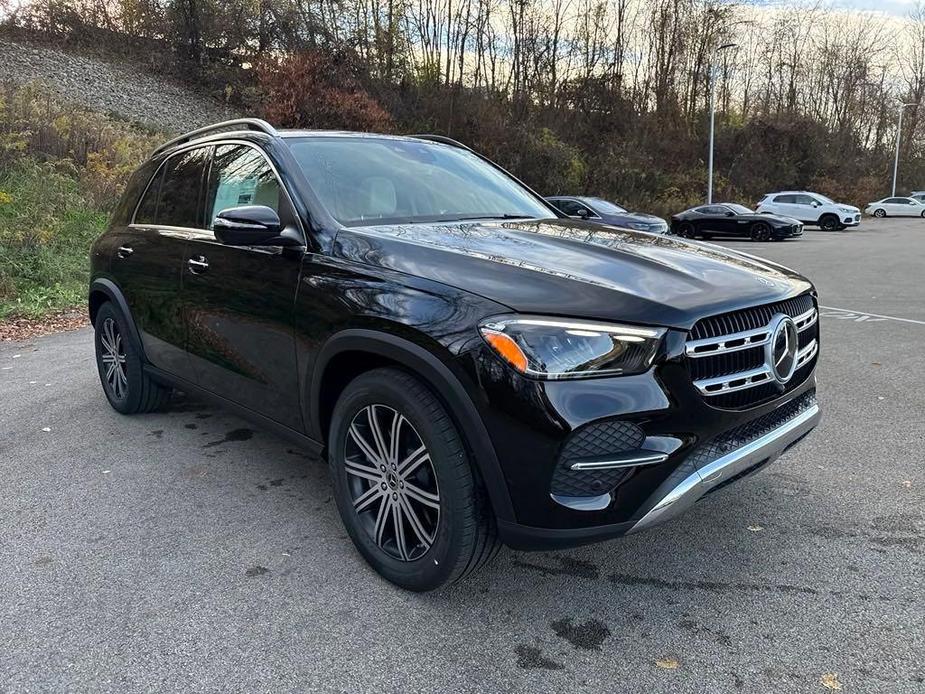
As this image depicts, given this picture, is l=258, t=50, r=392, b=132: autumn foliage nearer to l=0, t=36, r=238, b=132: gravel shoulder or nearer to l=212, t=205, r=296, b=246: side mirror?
l=0, t=36, r=238, b=132: gravel shoulder

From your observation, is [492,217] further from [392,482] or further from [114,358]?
[114,358]

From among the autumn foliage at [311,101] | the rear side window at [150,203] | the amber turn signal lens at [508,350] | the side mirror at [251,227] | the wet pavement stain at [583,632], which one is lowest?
the wet pavement stain at [583,632]

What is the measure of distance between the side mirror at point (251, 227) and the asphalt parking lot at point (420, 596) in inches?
51.1

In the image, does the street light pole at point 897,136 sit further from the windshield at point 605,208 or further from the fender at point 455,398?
the fender at point 455,398

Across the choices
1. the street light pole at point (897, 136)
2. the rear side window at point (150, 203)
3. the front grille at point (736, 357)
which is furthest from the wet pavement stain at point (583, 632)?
the street light pole at point (897, 136)

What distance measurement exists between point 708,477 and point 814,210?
101 feet

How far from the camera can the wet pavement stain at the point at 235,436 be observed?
14.3 ft

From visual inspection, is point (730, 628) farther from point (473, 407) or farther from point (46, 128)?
point (46, 128)

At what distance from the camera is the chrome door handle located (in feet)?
11.8

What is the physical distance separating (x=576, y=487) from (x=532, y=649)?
0.60 meters

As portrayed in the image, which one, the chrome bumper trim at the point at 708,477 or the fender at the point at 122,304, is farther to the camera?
the fender at the point at 122,304

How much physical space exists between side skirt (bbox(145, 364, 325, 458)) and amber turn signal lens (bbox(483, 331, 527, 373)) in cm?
114

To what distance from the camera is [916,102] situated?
163 feet

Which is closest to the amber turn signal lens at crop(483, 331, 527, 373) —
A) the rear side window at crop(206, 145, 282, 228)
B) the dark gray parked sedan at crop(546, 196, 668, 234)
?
the rear side window at crop(206, 145, 282, 228)
